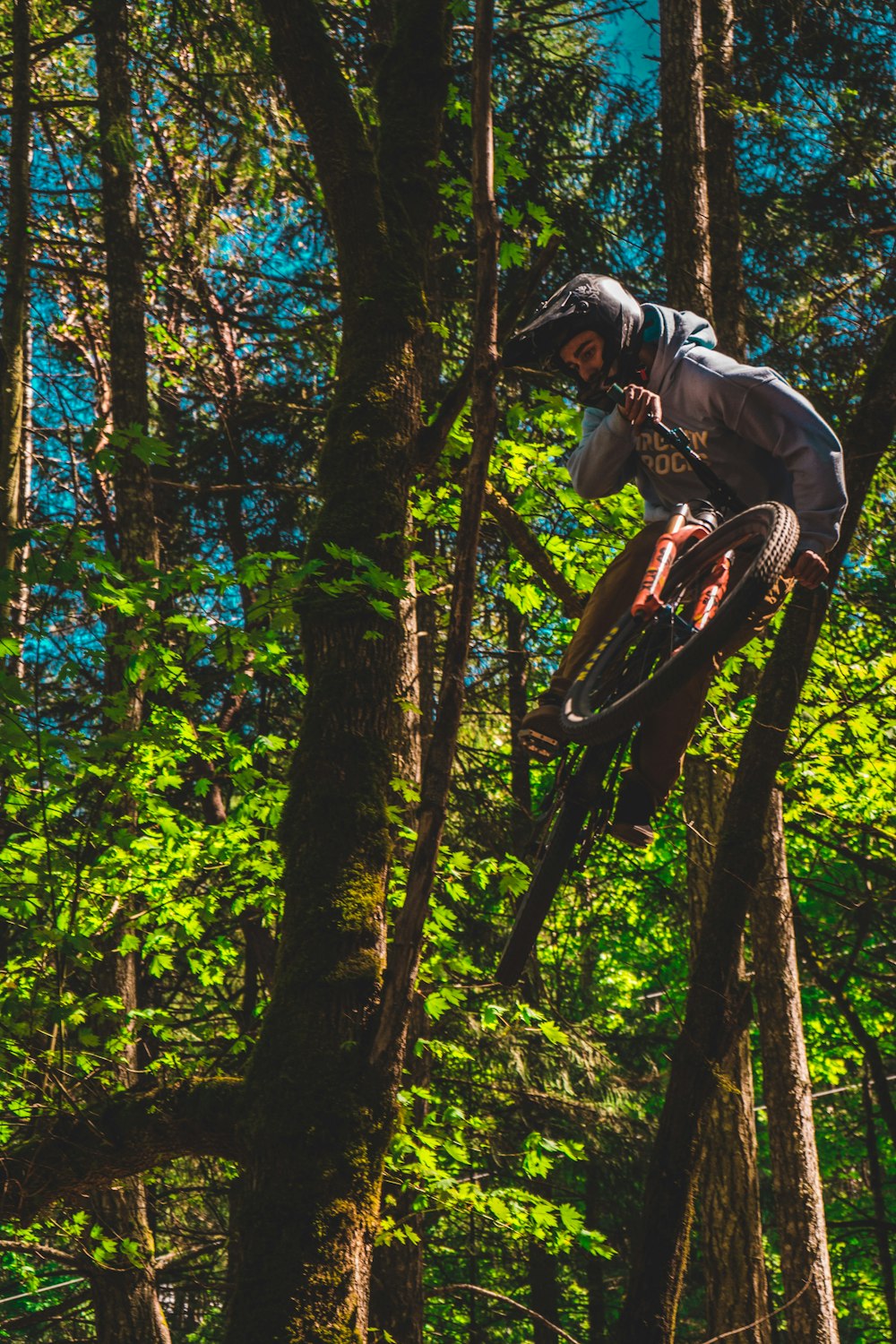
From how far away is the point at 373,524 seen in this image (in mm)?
4004

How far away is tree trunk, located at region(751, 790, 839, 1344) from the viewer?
6.35m

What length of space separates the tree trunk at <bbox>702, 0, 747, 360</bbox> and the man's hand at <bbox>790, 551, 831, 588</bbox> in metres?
5.42

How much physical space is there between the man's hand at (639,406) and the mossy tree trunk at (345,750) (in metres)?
0.78

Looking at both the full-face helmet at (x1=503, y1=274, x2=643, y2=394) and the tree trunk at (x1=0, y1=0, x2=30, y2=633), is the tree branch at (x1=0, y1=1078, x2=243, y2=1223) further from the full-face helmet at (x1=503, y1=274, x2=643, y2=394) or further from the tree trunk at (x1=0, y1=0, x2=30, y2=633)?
the full-face helmet at (x1=503, y1=274, x2=643, y2=394)

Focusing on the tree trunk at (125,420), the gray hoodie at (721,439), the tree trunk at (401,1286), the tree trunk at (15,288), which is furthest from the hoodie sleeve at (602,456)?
the tree trunk at (401,1286)

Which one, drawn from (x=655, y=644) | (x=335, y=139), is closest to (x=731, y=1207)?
(x=655, y=644)

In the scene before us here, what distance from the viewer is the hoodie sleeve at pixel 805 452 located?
383cm

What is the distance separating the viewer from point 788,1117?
7180mm

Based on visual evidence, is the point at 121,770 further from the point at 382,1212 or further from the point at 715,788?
the point at 715,788

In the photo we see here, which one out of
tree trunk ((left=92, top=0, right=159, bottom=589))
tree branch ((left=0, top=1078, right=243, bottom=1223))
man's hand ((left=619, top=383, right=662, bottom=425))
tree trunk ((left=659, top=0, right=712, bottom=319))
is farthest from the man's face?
tree trunk ((left=92, top=0, right=159, bottom=589))

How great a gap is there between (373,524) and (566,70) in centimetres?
829

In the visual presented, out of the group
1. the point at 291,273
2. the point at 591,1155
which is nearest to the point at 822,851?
the point at 591,1155

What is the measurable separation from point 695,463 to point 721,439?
0.12 meters

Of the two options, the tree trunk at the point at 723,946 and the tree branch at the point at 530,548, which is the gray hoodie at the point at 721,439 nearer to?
the tree trunk at the point at 723,946
